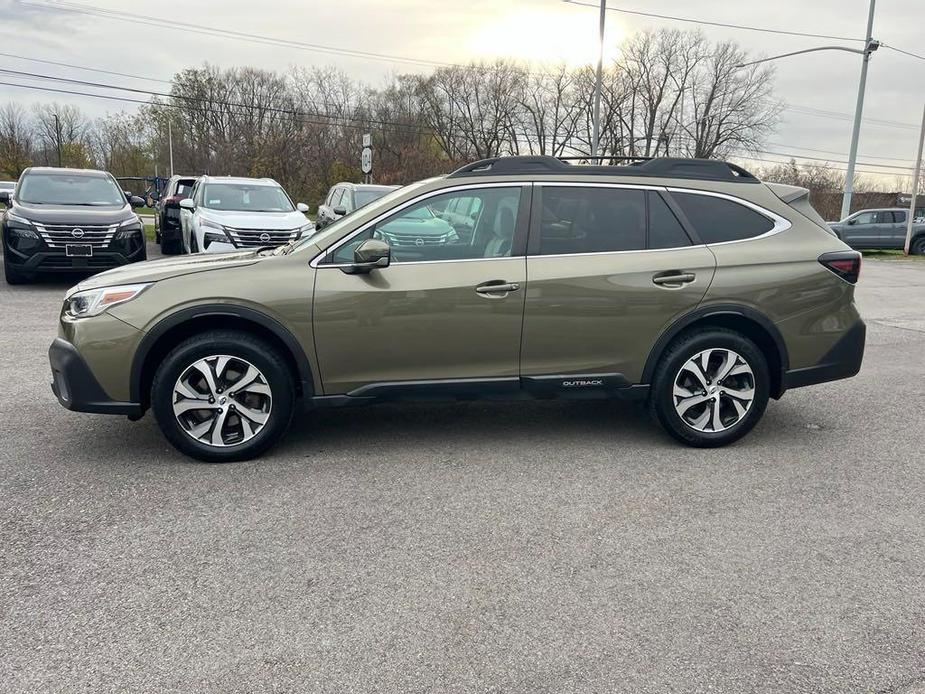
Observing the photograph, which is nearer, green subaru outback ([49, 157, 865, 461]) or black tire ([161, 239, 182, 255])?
green subaru outback ([49, 157, 865, 461])

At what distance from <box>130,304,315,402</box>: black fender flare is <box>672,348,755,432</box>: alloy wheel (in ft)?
7.85

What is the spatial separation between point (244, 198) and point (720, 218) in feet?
34.1

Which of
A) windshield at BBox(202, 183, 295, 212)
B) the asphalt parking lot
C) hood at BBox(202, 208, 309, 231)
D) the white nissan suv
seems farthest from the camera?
windshield at BBox(202, 183, 295, 212)

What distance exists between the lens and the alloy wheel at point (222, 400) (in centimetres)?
429

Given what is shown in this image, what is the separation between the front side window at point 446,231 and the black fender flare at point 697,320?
3.65 feet

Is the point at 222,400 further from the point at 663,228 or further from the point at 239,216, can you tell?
the point at 239,216

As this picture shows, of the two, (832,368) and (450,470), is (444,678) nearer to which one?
(450,470)

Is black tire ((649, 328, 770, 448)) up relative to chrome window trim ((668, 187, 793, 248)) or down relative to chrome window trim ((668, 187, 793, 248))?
down

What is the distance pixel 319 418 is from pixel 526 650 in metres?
3.04

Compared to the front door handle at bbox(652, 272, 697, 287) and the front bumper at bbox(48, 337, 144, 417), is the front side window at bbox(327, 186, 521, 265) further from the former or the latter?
the front bumper at bbox(48, 337, 144, 417)

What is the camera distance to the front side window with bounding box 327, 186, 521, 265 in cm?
446

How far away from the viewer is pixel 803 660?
2.64 meters

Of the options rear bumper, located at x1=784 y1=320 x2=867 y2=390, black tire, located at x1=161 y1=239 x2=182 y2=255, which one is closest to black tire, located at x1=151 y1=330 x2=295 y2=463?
rear bumper, located at x1=784 y1=320 x2=867 y2=390

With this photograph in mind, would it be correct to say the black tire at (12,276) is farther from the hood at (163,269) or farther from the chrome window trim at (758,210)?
the chrome window trim at (758,210)
